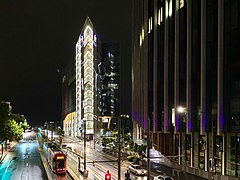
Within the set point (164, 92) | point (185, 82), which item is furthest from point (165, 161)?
point (185, 82)

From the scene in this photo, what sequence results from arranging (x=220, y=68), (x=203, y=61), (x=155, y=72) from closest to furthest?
(x=220, y=68) → (x=203, y=61) → (x=155, y=72)

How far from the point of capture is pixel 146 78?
9106 centimetres

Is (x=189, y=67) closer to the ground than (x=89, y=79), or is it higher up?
closer to the ground

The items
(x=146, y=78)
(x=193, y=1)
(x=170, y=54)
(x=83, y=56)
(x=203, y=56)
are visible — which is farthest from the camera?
(x=83, y=56)

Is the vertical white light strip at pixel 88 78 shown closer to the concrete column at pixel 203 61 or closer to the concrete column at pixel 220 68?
the concrete column at pixel 203 61

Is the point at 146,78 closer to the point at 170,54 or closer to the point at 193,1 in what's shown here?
the point at 170,54

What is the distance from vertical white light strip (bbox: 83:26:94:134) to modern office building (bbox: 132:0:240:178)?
94076 mm

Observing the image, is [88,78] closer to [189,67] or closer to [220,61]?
[189,67]

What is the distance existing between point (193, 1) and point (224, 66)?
14768mm

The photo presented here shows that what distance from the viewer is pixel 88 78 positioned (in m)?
188

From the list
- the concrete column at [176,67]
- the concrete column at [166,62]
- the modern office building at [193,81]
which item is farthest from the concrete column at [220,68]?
the concrete column at [166,62]

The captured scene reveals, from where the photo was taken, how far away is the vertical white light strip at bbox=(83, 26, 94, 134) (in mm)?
187000

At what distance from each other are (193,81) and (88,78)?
127m

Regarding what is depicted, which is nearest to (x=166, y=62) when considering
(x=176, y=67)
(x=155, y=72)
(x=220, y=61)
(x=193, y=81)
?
(x=176, y=67)
